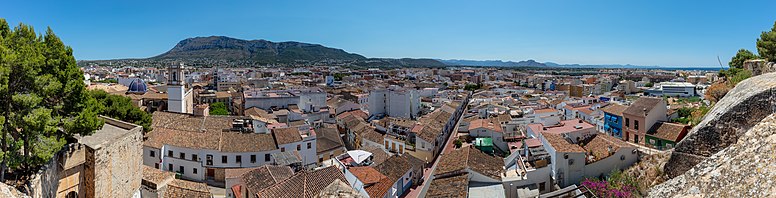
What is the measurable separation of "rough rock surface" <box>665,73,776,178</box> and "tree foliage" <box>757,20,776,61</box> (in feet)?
54.5

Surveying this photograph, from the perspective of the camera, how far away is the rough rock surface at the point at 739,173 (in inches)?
185

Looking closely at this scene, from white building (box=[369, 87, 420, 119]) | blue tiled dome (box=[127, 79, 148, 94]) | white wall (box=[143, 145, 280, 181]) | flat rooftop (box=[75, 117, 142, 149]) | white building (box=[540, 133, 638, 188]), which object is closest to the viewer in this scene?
flat rooftop (box=[75, 117, 142, 149])

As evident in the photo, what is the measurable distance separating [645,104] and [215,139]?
28.6m

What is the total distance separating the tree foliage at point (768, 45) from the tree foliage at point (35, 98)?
3086 centimetres

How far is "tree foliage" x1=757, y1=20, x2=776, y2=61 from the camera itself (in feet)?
72.0

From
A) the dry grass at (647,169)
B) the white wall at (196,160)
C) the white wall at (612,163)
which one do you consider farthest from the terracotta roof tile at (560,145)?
the white wall at (196,160)

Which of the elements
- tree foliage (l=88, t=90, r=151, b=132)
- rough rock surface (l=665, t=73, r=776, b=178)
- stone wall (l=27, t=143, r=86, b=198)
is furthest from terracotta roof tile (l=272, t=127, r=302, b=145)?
rough rock surface (l=665, t=73, r=776, b=178)

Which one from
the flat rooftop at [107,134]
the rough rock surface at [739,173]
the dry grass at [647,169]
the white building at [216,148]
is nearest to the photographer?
the rough rock surface at [739,173]

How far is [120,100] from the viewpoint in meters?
27.7

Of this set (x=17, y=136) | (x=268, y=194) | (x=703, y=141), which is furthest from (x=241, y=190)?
(x=703, y=141)

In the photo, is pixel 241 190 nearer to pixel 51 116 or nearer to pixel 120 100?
pixel 51 116

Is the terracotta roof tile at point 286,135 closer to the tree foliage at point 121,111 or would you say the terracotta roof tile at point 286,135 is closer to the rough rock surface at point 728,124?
the tree foliage at point 121,111

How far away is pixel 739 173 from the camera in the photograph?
16.6 feet

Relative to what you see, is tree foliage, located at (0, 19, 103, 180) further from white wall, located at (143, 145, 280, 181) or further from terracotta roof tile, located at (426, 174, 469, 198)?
white wall, located at (143, 145, 280, 181)
